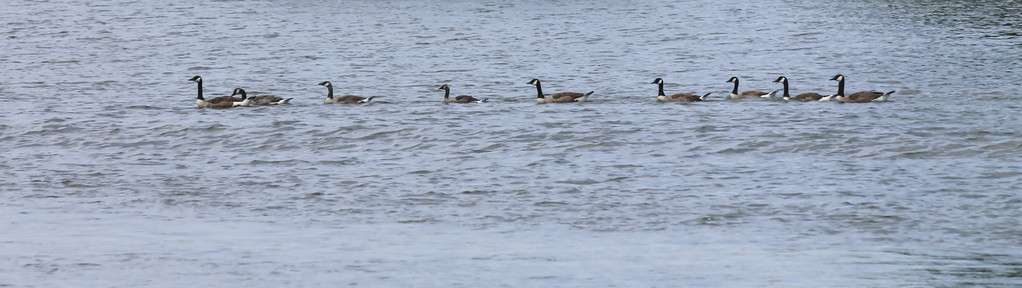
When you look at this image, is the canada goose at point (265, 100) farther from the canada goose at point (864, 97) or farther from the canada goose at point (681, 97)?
the canada goose at point (864, 97)

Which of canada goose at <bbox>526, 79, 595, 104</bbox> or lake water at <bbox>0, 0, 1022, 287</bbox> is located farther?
canada goose at <bbox>526, 79, 595, 104</bbox>

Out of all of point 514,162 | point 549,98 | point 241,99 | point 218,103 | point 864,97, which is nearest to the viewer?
point 514,162

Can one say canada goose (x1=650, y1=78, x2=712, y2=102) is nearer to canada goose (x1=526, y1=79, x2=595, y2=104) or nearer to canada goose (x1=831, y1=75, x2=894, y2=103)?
canada goose (x1=526, y1=79, x2=595, y2=104)

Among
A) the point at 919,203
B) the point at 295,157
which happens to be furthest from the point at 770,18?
the point at 919,203

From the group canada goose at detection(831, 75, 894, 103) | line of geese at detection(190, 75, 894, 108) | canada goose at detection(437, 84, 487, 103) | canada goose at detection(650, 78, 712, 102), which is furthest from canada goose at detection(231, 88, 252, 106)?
canada goose at detection(831, 75, 894, 103)

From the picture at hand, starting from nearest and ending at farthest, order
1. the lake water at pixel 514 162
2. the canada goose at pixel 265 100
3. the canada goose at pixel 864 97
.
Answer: the lake water at pixel 514 162, the canada goose at pixel 864 97, the canada goose at pixel 265 100

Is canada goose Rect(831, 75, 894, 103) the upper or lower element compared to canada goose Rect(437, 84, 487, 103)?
upper

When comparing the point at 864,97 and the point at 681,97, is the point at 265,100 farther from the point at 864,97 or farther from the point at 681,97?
the point at 864,97

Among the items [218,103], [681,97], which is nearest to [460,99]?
[681,97]

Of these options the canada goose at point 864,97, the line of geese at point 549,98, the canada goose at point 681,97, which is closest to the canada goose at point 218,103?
the line of geese at point 549,98

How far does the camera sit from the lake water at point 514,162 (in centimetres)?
1795

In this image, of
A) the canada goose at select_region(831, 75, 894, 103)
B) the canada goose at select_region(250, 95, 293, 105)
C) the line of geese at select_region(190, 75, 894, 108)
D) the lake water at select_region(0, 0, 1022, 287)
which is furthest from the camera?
the canada goose at select_region(250, 95, 293, 105)

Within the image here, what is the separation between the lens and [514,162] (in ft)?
92.7

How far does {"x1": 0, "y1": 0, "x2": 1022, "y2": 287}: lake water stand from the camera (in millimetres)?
17953
